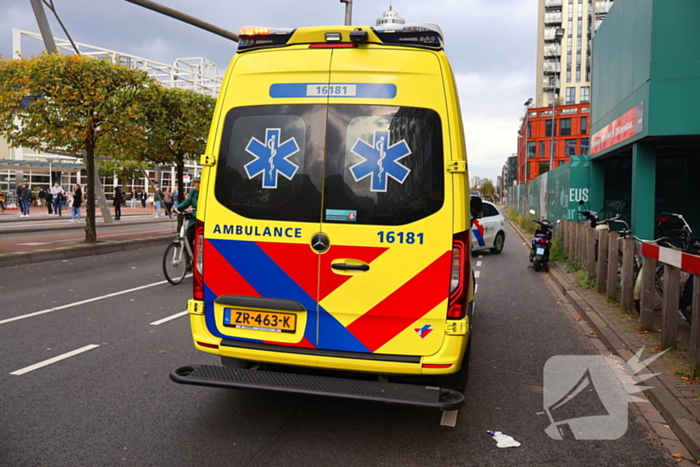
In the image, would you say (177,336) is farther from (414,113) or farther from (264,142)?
(414,113)

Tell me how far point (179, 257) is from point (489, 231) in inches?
362

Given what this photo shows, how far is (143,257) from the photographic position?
49.8 feet

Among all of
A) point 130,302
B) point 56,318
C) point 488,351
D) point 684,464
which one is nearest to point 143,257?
point 130,302

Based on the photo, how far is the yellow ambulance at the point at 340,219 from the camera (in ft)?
12.6

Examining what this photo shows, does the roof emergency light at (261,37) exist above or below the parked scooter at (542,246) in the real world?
above

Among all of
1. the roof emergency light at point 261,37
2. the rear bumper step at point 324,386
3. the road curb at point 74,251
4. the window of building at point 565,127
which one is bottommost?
the road curb at point 74,251

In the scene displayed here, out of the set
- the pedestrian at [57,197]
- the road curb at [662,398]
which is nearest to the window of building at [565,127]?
the pedestrian at [57,197]

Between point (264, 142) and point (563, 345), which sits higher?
point (264, 142)

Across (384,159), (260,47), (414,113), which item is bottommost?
(384,159)

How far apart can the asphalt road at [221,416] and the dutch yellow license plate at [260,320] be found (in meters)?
0.68

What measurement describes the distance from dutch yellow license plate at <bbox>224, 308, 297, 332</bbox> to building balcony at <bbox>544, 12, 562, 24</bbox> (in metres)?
102

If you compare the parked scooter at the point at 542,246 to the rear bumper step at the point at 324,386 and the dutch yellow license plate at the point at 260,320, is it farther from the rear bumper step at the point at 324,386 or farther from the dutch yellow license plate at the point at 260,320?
the dutch yellow license plate at the point at 260,320

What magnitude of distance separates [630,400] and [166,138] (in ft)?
65.6

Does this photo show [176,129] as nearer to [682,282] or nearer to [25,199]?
[25,199]
